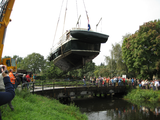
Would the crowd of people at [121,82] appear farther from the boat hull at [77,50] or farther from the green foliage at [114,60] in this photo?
the green foliage at [114,60]

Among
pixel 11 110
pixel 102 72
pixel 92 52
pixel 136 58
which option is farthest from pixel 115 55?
pixel 11 110

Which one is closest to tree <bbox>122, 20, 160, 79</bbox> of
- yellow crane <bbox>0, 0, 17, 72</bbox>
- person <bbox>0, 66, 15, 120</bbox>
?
yellow crane <bbox>0, 0, 17, 72</bbox>

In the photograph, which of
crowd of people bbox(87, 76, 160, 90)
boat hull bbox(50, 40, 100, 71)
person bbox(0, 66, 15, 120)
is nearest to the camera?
person bbox(0, 66, 15, 120)

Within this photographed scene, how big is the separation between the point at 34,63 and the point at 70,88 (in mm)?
49387

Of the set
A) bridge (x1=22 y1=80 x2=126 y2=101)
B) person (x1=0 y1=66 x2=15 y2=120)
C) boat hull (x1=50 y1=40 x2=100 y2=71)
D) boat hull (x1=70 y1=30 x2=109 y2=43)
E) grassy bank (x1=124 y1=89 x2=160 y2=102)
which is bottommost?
grassy bank (x1=124 y1=89 x2=160 y2=102)

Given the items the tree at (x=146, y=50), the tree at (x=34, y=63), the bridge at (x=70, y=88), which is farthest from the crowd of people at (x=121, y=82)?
the tree at (x=34, y=63)

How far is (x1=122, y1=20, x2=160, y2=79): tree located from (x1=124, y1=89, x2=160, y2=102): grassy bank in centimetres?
613

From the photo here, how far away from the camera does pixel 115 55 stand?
36906 millimetres

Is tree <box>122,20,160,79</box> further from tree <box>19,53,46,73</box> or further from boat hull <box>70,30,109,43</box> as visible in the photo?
tree <box>19,53,46,73</box>

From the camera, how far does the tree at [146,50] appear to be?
25.1 metres

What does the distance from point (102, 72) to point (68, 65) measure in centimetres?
2396

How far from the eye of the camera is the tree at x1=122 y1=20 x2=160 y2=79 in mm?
25125

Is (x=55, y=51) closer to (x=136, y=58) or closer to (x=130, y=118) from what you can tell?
(x=130, y=118)

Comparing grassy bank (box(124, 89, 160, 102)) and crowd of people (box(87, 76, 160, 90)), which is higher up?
crowd of people (box(87, 76, 160, 90))
